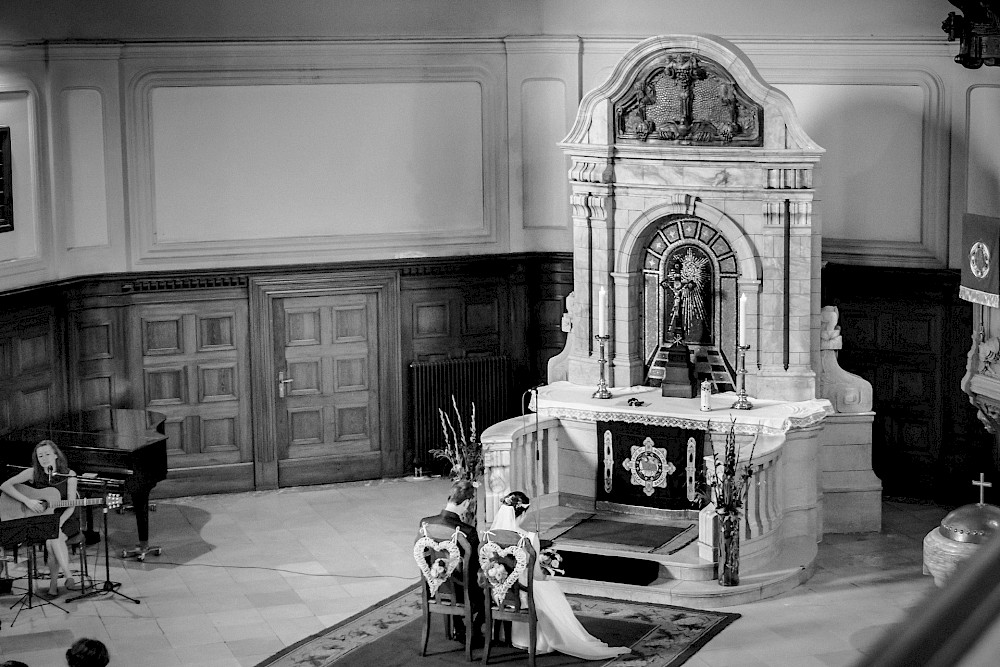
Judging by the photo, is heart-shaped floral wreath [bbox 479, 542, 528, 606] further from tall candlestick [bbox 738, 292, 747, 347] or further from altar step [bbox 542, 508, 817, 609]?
tall candlestick [bbox 738, 292, 747, 347]

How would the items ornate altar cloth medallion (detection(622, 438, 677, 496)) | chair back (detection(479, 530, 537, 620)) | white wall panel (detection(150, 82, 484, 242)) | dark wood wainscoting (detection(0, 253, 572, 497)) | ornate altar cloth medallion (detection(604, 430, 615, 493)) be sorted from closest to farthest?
chair back (detection(479, 530, 537, 620)), ornate altar cloth medallion (detection(622, 438, 677, 496)), ornate altar cloth medallion (detection(604, 430, 615, 493)), dark wood wainscoting (detection(0, 253, 572, 497)), white wall panel (detection(150, 82, 484, 242))

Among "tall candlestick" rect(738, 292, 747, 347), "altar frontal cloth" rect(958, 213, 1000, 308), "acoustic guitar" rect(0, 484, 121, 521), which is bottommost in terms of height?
"acoustic guitar" rect(0, 484, 121, 521)

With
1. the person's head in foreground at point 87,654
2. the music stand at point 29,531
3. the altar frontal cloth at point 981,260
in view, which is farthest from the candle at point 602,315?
the person's head in foreground at point 87,654

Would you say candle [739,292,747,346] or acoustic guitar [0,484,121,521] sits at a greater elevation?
candle [739,292,747,346]

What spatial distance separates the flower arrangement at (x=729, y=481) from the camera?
9375 millimetres

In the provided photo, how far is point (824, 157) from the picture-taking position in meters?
→ 12.1

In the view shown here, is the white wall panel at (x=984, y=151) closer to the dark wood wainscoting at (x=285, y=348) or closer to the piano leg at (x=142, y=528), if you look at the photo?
the dark wood wainscoting at (x=285, y=348)

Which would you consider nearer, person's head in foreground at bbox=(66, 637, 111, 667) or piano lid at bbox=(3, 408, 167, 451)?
person's head in foreground at bbox=(66, 637, 111, 667)

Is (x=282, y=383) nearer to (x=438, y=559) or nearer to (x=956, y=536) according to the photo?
(x=438, y=559)

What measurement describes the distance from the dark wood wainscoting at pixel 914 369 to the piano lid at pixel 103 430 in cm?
609

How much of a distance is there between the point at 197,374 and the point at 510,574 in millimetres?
5453

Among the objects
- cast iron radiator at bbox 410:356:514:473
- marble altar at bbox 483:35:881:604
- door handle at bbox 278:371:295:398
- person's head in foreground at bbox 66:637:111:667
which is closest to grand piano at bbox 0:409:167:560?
door handle at bbox 278:371:295:398

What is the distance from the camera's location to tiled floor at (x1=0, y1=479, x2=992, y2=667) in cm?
871

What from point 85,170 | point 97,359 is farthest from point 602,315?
point 85,170
